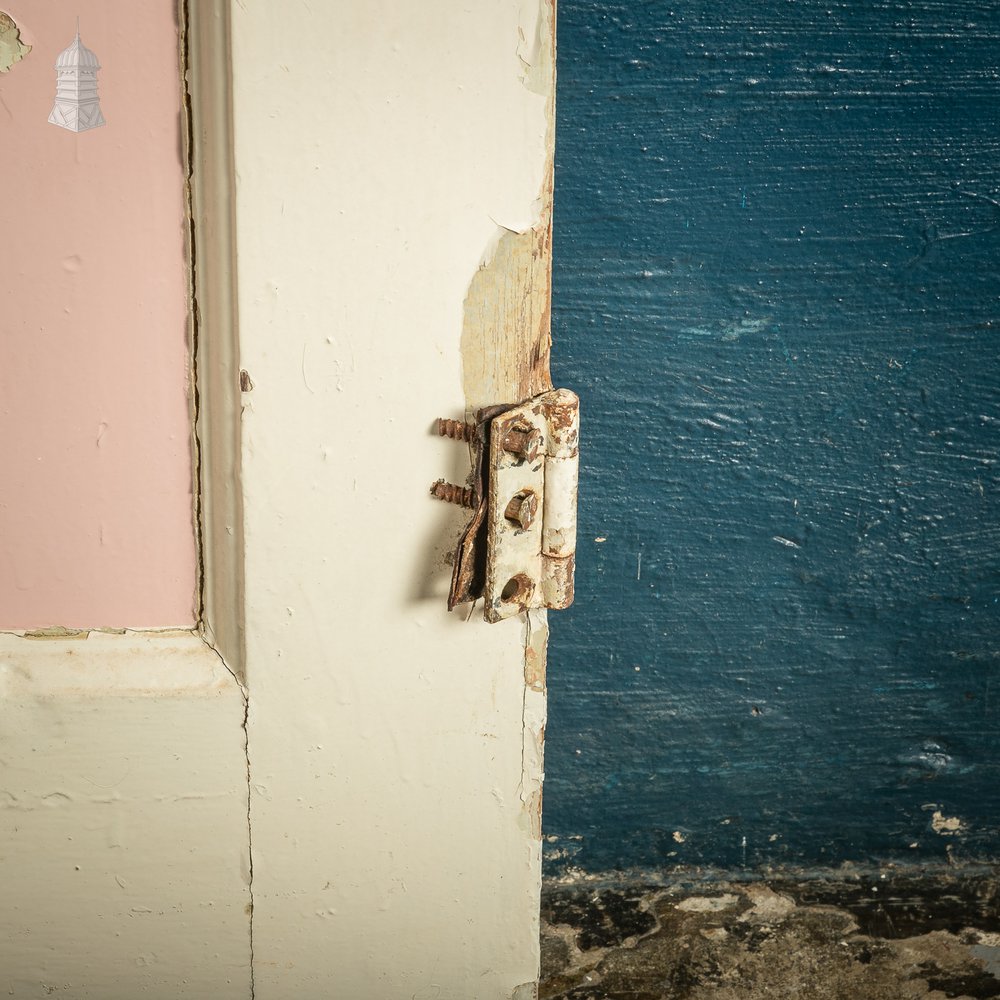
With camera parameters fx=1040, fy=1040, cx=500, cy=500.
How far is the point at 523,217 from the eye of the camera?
2.51ft

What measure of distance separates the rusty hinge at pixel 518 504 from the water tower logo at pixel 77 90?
33 centimetres

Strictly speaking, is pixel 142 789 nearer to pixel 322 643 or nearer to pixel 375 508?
pixel 322 643

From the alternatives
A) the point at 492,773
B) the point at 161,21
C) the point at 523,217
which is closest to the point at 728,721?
the point at 492,773

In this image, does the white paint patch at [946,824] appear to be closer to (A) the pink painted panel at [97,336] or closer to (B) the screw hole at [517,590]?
(B) the screw hole at [517,590]

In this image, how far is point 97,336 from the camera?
778mm

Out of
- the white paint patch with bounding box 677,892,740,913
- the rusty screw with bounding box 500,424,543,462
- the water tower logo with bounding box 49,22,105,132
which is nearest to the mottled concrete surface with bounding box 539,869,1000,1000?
the white paint patch with bounding box 677,892,740,913

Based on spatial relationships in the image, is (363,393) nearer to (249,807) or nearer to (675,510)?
(249,807)

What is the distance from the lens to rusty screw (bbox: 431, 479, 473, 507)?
79cm

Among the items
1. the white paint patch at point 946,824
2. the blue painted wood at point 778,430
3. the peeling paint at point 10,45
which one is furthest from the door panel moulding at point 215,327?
the white paint patch at point 946,824

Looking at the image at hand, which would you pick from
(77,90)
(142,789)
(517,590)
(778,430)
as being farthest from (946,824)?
(77,90)

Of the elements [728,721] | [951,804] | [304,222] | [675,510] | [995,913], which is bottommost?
[995,913]

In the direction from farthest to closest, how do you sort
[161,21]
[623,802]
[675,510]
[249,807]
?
[623,802] < [675,510] < [249,807] < [161,21]

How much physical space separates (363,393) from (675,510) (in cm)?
76

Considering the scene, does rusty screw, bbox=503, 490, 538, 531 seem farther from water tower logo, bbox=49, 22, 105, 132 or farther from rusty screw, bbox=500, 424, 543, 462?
water tower logo, bbox=49, 22, 105, 132
